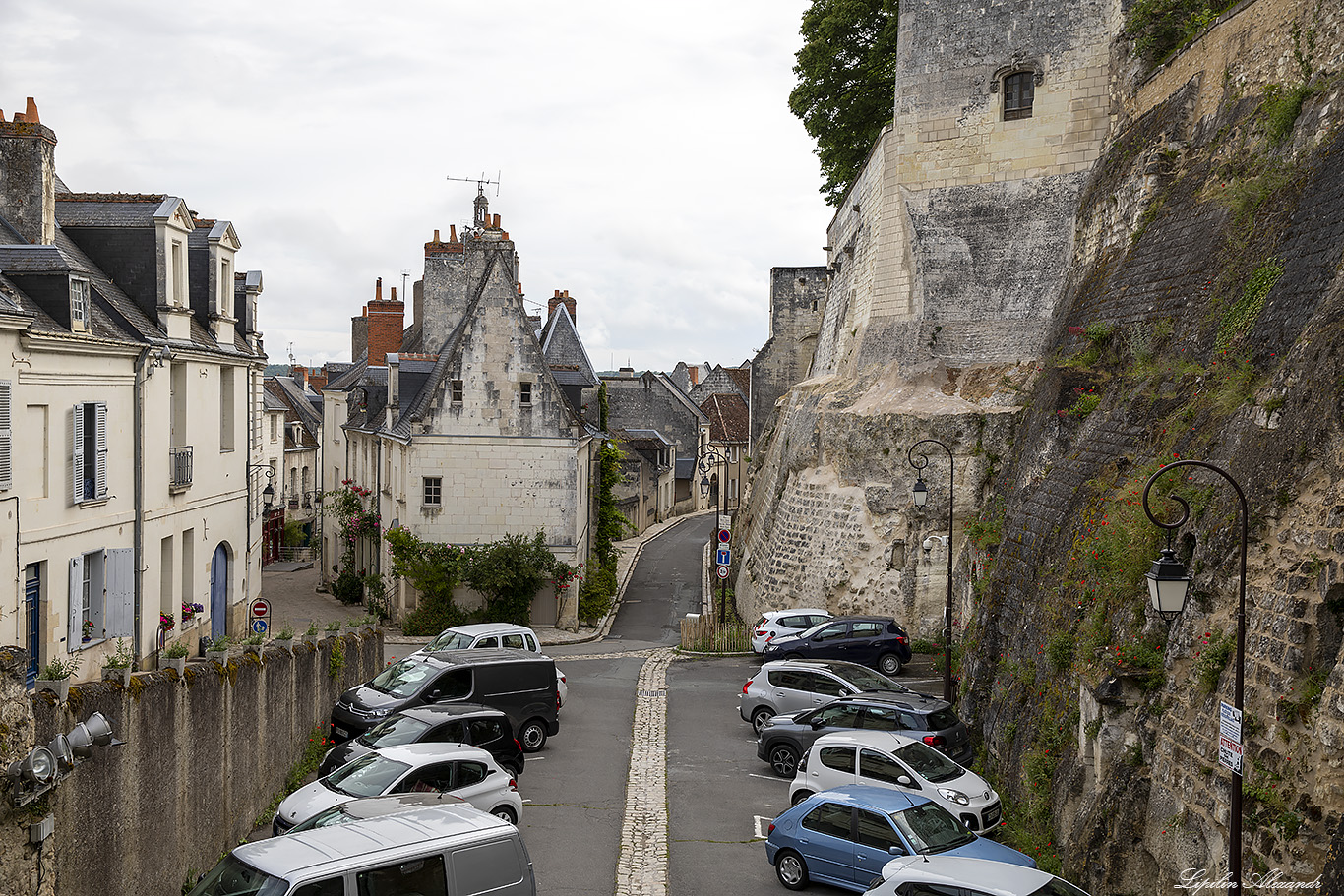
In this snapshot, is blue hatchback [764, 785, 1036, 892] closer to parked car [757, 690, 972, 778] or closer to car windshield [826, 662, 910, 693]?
parked car [757, 690, 972, 778]

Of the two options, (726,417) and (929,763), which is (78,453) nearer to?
(929,763)

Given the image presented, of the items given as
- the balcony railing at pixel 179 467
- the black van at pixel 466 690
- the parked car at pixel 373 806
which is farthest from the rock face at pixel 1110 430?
the balcony railing at pixel 179 467

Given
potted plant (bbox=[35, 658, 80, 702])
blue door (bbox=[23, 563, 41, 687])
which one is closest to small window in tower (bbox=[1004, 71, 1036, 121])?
blue door (bbox=[23, 563, 41, 687])

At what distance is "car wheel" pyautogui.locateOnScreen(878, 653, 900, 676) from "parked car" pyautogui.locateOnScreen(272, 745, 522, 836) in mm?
10515

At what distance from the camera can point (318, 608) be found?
3102 centimetres

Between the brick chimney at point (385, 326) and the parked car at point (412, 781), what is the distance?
2930 centimetres

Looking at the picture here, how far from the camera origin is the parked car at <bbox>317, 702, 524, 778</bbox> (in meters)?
13.4

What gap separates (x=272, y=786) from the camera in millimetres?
13406

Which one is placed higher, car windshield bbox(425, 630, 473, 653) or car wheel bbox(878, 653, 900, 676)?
car windshield bbox(425, 630, 473, 653)

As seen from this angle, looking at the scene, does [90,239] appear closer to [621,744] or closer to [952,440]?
[621,744]

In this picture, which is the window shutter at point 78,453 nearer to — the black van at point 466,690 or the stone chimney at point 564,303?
the black van at point 466,690

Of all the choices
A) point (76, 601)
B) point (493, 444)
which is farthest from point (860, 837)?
point (493, 444)

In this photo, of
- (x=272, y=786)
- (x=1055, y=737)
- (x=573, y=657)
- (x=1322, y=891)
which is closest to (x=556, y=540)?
(x=573, y=657)

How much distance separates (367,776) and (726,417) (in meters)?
58.2
